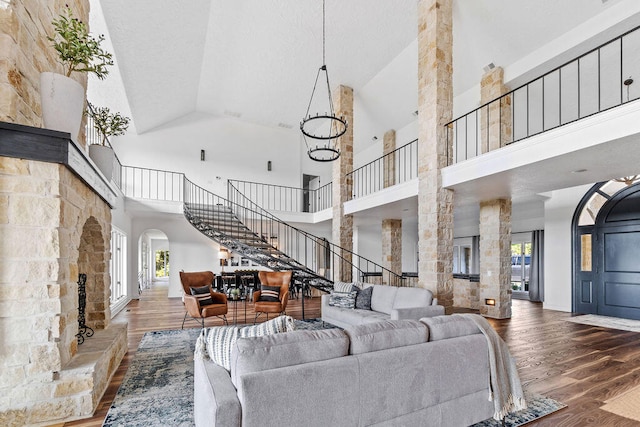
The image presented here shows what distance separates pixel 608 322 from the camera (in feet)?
20.7

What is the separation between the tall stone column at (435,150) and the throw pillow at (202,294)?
3.83 meters

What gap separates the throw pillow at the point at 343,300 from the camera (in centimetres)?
552

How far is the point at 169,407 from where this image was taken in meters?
2.79

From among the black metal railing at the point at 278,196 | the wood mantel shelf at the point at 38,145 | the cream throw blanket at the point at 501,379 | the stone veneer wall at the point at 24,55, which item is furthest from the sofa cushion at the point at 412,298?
the black metal railing at the point at 278,196

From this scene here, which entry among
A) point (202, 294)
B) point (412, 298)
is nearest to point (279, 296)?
point (202, 294)

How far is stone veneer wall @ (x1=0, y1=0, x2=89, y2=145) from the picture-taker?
2.33 meters

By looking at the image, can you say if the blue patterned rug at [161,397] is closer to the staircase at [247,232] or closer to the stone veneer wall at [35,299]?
the stone veneer wall at [35,299]

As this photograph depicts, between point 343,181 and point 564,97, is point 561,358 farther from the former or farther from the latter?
point 343,181

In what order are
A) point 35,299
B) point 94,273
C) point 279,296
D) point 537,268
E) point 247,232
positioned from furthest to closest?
point 537,268 < point 247,232 < point 279,296 < point 94,273 < point 35,299

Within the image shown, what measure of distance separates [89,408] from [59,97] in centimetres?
252

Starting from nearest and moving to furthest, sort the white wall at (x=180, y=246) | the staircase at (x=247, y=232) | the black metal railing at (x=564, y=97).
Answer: the black metal railing at (x=564, y=97), the staircase at (x=247, y=232), the white wall at (x=180, y=246)

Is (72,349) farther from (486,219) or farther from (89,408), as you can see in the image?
(486,219)

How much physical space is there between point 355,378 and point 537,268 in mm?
9872

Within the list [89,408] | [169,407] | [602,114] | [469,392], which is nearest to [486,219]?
[602,114]
